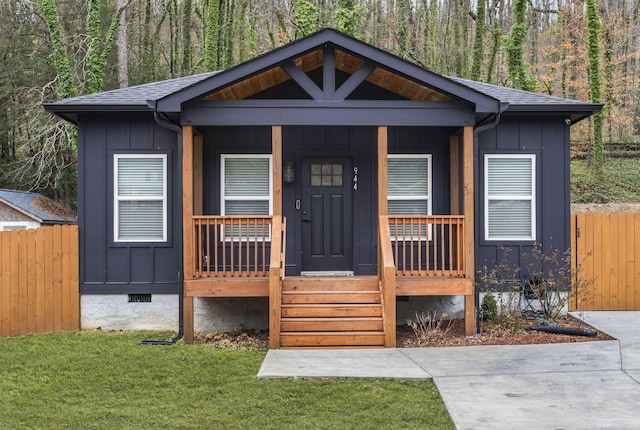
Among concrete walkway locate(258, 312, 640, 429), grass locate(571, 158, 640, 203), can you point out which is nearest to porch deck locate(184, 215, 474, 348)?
concrete walkway locate(258, 312, 640, 429)

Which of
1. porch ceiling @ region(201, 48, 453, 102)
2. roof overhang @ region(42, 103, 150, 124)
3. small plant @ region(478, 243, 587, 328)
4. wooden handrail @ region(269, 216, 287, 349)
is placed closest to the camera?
wooden handrail @ region(269, 216, 287, 349)

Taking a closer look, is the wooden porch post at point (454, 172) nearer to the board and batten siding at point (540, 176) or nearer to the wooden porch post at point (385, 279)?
the board and batten siding at point (540, 176)

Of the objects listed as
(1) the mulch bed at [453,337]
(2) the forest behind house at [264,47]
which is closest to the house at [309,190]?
(1) the mulch bed at [453,337]

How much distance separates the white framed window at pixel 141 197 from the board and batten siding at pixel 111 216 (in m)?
0.09

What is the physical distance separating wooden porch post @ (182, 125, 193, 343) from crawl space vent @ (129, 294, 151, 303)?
142 cm

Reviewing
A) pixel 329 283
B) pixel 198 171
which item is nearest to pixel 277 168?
pixel 329 283

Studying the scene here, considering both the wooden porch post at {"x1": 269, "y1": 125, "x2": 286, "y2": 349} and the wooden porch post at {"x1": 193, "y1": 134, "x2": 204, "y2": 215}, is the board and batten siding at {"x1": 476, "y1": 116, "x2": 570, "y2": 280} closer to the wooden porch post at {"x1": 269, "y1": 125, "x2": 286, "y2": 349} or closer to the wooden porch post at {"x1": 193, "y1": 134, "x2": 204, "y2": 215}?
the wooden porch post at {"x1": 269, "y1": 125, "x2": 286, "y2": 349}

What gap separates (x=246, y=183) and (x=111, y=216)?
7.04ft

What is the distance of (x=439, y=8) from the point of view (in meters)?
24.6

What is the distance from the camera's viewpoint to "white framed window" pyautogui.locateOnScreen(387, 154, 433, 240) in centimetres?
924

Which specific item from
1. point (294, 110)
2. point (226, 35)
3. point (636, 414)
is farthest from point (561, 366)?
point (226, 35)

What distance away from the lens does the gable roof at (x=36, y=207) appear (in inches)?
502

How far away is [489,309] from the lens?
8.39m

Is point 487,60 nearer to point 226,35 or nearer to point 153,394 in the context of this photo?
point 226,35
